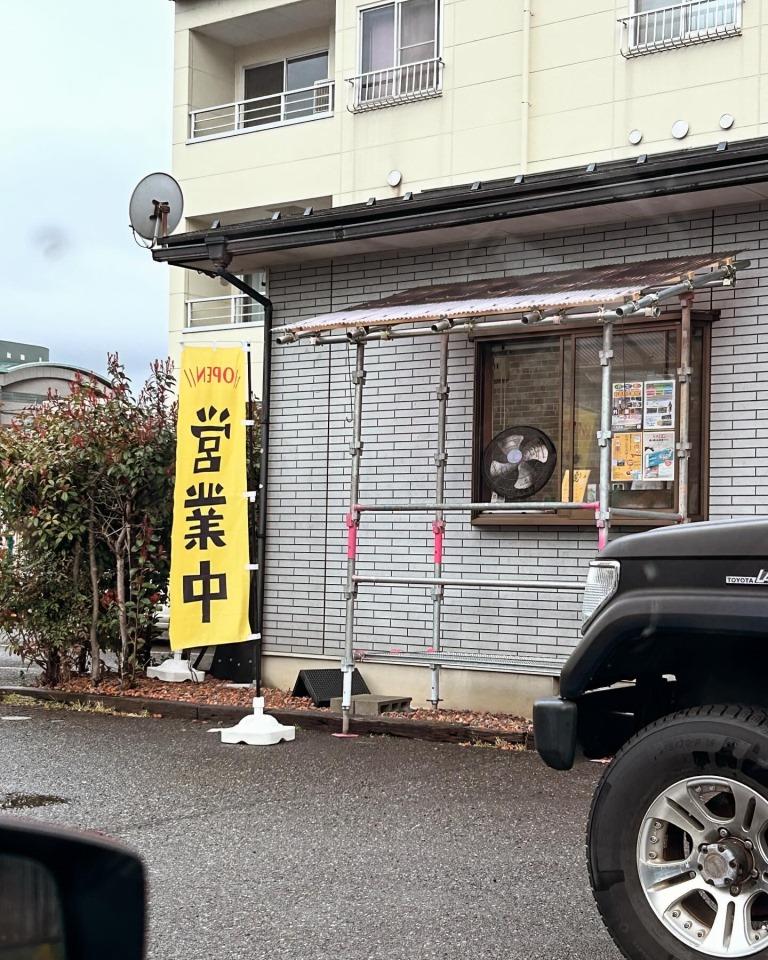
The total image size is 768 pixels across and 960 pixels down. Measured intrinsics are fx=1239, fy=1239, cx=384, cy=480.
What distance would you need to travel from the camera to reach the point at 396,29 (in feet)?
70.6

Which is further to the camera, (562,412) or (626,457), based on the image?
(562,412)

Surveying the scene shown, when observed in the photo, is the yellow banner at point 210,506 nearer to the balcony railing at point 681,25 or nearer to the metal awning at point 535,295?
the metal awning at point 535,295


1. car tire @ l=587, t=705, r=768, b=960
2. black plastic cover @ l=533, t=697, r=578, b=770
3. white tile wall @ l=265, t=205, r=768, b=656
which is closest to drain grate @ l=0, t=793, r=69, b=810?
black plastic cover @ l=533, t=697, r=578, b=770

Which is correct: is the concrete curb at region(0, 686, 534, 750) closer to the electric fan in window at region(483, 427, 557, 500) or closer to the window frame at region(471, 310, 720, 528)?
the window frame at region(471, 310, 720, 528)

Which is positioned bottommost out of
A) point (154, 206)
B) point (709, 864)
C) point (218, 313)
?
point (709, 864)

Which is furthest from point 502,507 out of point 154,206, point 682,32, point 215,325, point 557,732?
point 215,325

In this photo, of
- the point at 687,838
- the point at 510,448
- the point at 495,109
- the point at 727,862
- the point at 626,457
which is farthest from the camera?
the point at 495,109

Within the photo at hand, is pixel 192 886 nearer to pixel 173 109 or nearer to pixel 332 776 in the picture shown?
pixel 332 776

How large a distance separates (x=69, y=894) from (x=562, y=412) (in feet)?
27.7

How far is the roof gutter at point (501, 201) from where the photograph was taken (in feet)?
27.2

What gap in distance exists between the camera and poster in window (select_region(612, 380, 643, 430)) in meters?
9.17

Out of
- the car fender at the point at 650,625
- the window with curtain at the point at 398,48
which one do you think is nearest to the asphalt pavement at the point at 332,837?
the car fender at the point at 650,625

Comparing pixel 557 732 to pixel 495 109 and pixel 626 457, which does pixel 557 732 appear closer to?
pixel 626 457

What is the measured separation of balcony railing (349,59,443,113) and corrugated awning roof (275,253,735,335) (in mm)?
11938
